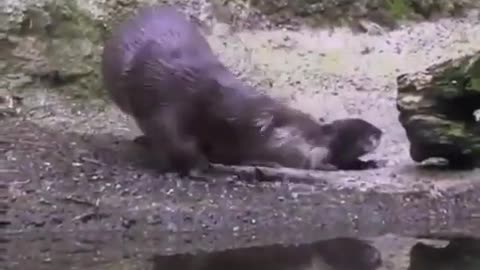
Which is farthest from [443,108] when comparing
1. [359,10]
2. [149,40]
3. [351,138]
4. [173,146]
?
[359,10]

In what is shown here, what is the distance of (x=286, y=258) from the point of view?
168 inches

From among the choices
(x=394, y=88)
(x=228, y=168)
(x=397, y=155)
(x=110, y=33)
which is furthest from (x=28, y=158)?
(x=394, y=88)

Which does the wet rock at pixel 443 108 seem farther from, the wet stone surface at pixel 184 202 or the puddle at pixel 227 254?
the puddle at pixel 227 254

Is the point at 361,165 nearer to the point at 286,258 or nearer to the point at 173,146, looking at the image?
the point at 173,146

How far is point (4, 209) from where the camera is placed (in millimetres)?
5039

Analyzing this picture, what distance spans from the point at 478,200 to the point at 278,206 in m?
1.00

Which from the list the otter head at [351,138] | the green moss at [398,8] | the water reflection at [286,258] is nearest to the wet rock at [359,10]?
the green moss at [398,8]

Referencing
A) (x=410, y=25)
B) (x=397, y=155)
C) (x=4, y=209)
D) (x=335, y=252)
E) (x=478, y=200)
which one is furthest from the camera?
(x=410, y=25)

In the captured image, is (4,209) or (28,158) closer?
(4,209)

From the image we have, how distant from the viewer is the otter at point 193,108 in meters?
5.42

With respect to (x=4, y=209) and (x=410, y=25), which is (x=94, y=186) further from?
(x=410, y=25)

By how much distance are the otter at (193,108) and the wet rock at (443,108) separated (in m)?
0.38

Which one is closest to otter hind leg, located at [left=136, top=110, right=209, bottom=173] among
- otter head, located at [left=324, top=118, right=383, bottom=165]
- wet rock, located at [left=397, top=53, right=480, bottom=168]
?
otter head, located at [left=324, top=118, right=383, bottom=165]

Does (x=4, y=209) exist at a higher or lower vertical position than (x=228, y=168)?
lower
